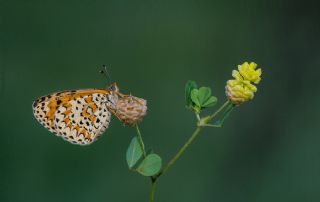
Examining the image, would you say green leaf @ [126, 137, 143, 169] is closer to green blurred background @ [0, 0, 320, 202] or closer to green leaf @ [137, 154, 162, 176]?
green leaf @ [137, 154, 162, 176]

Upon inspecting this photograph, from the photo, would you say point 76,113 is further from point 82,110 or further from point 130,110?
point 130,110

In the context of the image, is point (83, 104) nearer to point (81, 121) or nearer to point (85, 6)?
Answer: point (81, 121)

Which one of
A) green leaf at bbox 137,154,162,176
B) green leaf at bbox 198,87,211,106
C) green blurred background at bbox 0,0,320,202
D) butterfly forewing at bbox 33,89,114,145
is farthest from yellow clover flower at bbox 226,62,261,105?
green blurred background at bbox 0,0,320,202

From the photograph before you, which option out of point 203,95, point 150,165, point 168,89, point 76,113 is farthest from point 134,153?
point 168,89

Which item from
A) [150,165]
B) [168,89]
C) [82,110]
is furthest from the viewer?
[168,89]

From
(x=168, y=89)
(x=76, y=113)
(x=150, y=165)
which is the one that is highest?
(x=76, y=113)

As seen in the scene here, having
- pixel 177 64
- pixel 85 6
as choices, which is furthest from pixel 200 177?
pixel 85 6

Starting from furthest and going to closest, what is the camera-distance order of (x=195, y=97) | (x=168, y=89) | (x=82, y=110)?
(x=168, y=89) < (x=82, y=110) < (x=195, y=97)
